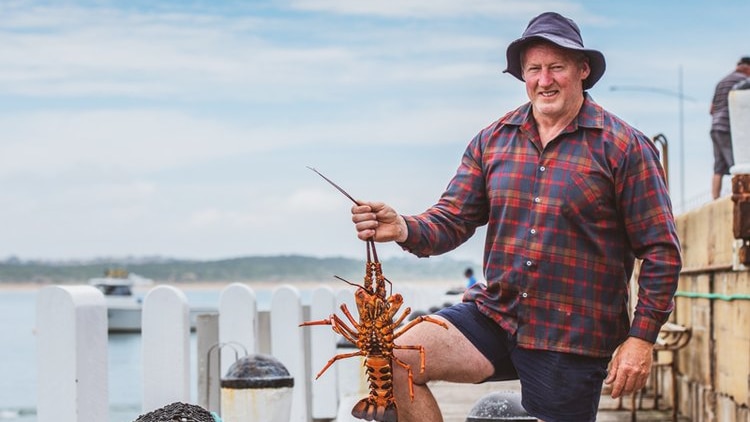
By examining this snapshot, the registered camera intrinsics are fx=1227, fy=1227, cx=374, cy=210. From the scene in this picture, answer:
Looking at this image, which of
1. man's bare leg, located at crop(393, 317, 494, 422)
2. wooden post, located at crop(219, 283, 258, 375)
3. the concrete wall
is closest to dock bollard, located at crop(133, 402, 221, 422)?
man's bare leg, located at crop(393, 317, 494, 422)

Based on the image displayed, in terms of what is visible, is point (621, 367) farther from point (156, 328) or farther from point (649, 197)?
point (156, 328)

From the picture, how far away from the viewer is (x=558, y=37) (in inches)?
189

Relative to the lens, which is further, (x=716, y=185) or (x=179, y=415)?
(x=716, y=185)

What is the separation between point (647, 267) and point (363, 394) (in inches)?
184

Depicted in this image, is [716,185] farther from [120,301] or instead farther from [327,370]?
[120,301]

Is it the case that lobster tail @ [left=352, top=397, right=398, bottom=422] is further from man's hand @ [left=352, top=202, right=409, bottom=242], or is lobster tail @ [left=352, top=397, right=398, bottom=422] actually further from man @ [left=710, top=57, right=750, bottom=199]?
man @ [left=710, top=57, right=750, bottom=199]

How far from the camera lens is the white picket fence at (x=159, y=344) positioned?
441 centimetres

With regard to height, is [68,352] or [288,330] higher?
[68,352]

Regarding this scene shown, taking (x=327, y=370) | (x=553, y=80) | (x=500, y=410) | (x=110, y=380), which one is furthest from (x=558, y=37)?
(x=110, y=380)

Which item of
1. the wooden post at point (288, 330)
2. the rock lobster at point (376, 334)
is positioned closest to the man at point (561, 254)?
the rock lobster at point (376, 334)

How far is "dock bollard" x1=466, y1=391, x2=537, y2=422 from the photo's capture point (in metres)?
6.14

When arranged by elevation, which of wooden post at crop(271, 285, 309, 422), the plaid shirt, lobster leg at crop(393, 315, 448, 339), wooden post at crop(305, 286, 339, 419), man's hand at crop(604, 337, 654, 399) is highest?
the plaid shirt

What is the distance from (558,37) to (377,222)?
103cm

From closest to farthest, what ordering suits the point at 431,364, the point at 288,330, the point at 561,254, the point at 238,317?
the point at 431,364 < the point at 561,254 < the point at 238,317 < the point at 288,330
